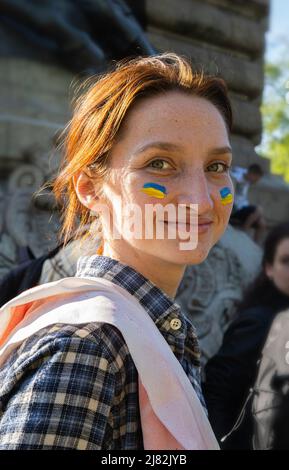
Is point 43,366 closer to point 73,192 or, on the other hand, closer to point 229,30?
point 73,192

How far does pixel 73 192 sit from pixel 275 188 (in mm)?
4704

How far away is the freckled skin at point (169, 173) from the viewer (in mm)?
1454

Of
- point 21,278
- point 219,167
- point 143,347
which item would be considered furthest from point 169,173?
point 21,278

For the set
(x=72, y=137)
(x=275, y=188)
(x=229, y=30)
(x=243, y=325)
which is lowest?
(x=275, y=188)

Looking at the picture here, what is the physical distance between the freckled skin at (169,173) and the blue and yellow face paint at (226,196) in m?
0.01

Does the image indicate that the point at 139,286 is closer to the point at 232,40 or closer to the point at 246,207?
the point at 246,207

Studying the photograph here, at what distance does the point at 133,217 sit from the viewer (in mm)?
1475

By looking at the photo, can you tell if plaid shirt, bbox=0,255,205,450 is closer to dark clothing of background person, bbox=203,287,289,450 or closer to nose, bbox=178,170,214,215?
nose, bbox=178,170,214,215

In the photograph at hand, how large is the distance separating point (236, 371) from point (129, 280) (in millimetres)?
1809

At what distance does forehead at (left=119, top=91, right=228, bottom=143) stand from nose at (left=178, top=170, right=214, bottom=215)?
0.24 feet

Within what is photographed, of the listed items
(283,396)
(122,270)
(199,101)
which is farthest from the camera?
(283,396)

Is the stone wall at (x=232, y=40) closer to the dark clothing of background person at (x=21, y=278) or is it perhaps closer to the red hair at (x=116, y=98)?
the dark clothing of background person at (x=21, y=278)

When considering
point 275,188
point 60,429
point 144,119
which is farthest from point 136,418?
point 275,188

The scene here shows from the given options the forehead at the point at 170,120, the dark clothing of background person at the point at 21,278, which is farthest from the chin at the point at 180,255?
the dark clothing of background person at the point at 21,278
